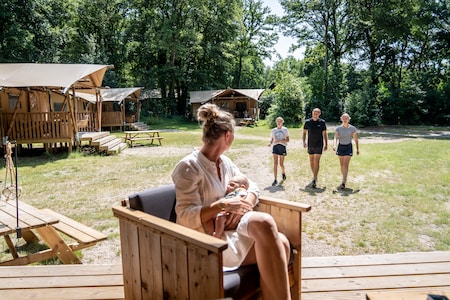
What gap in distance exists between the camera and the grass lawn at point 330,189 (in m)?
4.32

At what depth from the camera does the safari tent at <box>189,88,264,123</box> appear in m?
30.1

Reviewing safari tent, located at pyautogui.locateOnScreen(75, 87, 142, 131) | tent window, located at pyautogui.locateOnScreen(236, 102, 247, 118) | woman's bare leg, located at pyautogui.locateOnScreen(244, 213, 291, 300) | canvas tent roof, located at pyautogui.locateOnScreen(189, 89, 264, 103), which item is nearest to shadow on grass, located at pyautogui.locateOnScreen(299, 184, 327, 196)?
woman's bare leg, located at pyautogui.locateOnScreen(244, 213, 291, 300)

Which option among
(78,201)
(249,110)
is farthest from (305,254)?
(249,110)

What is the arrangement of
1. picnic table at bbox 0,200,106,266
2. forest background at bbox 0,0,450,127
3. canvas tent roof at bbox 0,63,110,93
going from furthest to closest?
forest background at bbox 0,0,450,127, canvas tent roof at bbox 0,63,110,93, picnic table at bbox 0,200,106,266

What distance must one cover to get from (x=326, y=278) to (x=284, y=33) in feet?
120

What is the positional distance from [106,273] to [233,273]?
1.44 metres

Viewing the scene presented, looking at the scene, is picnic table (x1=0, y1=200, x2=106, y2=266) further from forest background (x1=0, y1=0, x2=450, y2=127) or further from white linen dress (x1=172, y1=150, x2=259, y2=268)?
forest background (x1=0, y1=0, x2=450, y2=127)

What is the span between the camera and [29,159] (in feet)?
35.5

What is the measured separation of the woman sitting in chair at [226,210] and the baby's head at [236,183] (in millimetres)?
38

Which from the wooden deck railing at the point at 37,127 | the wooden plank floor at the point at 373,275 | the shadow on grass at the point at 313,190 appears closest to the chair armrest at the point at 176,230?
the wooden plank floor at the point at 373,275

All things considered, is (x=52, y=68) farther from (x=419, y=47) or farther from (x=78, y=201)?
(x=419, y=47)

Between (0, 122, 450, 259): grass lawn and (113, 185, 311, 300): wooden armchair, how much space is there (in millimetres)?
1923

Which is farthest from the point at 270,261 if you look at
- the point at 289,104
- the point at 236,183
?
the point at 289,104

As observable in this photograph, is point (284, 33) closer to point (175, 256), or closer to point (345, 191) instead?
point (345, 191)
